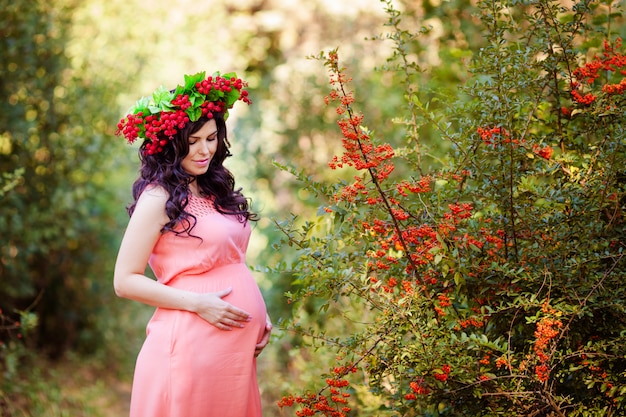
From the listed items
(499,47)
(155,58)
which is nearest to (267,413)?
(499,47)

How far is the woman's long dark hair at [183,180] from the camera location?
9.04 feet

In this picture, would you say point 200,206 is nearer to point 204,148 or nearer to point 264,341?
point 204,148

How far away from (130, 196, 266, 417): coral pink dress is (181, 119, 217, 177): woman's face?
12 cm

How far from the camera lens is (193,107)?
2.89 m

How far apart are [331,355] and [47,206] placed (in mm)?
3401

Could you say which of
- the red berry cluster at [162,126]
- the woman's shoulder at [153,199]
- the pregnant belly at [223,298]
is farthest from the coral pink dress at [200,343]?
the red berry cluster at [162,126]

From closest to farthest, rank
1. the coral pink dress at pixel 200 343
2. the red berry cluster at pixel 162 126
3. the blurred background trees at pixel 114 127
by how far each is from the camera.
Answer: the coral pink dress at pixel 200 343 < the red berry cluster at pixel 162 126 < the blurred background trees at pixel 114 127

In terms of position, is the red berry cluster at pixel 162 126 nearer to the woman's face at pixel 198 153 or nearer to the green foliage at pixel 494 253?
the woman's face at pixel 198 153

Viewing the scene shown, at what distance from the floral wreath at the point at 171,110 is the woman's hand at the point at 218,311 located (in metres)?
0.62

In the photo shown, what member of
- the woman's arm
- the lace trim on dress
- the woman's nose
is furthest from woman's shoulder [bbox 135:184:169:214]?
the woman's nose

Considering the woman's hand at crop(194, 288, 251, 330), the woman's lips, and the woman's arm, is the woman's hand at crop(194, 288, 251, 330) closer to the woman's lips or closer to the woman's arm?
the woman's arm

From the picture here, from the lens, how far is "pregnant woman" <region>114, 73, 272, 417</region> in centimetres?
272

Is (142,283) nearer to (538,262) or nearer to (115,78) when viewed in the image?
(538,262)

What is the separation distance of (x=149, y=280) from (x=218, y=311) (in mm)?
281
